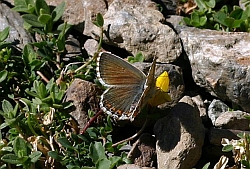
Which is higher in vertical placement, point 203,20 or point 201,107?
point 203,20

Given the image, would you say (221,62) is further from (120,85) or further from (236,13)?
(120,85)

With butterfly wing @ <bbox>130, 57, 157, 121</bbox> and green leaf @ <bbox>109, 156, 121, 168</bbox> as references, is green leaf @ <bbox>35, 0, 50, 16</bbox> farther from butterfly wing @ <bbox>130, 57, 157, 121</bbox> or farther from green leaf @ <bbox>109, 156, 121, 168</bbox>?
green leaf @ <bbox>109, 156, 121, 168</bbox>

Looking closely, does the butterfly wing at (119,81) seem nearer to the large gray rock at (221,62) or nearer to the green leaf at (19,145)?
the green leaf at (19,145)

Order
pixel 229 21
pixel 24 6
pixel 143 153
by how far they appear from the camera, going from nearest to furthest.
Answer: pixel 143 153 → pixel 229 21 → pixel 24 6

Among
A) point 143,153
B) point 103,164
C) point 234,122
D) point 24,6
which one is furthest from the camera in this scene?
point 24,6

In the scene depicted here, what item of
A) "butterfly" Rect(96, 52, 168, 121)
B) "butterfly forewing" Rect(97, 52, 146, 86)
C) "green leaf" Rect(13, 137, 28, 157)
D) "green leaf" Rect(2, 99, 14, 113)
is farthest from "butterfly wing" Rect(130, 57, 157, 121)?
"green leaf" Rect(2, 99, 14, 113)

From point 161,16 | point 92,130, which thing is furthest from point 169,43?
point 92,130

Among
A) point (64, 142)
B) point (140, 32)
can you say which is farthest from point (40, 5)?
point (64, 142)
